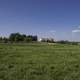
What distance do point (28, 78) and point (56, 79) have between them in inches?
69.9

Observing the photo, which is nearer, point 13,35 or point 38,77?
point 38,77

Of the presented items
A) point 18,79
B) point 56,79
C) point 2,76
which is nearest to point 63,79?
point 56,79

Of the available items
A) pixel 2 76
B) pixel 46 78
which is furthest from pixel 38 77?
pixel 2 76

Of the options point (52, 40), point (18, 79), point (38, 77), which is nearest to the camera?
point (18, 79)

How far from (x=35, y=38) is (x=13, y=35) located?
146ft

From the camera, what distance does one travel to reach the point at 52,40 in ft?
563

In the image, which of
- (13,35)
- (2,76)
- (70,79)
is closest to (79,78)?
(70,79)

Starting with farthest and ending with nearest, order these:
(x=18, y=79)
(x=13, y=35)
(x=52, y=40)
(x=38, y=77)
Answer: (x=52, y=40) < (x=13, y=35) < (x=38, y=77) < (x=18, y=79)

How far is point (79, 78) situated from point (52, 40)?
16109 centimetres

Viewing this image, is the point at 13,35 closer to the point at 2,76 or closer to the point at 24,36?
the point at 24,36

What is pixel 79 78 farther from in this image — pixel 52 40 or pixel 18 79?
pixel 52 40

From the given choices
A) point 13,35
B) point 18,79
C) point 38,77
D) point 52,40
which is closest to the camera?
point 18,79

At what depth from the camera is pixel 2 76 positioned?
11.1m

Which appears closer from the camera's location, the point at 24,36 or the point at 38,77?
the point at 38,77
